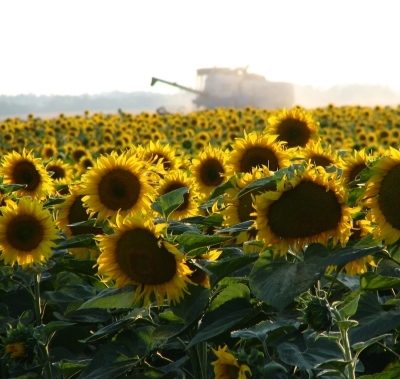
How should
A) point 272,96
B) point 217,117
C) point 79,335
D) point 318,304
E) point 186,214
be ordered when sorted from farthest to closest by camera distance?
point 272,96
point 217,117
point 186,214
point 79,335
point 318,304

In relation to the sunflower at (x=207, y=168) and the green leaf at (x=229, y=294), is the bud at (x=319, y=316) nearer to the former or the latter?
the green leaf at (x=229, y=294)

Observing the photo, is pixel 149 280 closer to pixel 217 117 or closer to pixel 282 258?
pixel 282 258

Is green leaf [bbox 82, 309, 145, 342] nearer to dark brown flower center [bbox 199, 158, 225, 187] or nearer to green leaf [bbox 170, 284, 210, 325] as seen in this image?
green leaf [bbox 170, 284, 210, 325]

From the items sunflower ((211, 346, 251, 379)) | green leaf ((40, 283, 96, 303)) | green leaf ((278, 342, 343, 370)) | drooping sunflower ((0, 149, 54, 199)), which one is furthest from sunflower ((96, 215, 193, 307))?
drooping sunflower ((0, 149, 54, 199))

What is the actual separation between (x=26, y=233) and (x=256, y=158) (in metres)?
1.40

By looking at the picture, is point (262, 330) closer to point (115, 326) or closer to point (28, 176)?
point (115, 326)

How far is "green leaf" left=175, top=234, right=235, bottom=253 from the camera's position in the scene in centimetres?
290

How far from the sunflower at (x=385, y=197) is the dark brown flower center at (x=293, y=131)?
10.3 feet

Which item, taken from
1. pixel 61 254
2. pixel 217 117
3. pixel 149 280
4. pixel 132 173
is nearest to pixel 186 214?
pixel 132 173

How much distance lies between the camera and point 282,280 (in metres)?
2.64

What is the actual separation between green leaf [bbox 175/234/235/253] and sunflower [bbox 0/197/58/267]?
1.21 metres

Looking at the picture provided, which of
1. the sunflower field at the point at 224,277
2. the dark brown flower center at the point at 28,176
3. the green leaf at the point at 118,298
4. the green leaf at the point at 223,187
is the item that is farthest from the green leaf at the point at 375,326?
the dark brown flower center at the point at 28,176

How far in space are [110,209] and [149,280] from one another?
1.42 meters

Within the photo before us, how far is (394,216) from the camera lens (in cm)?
276
